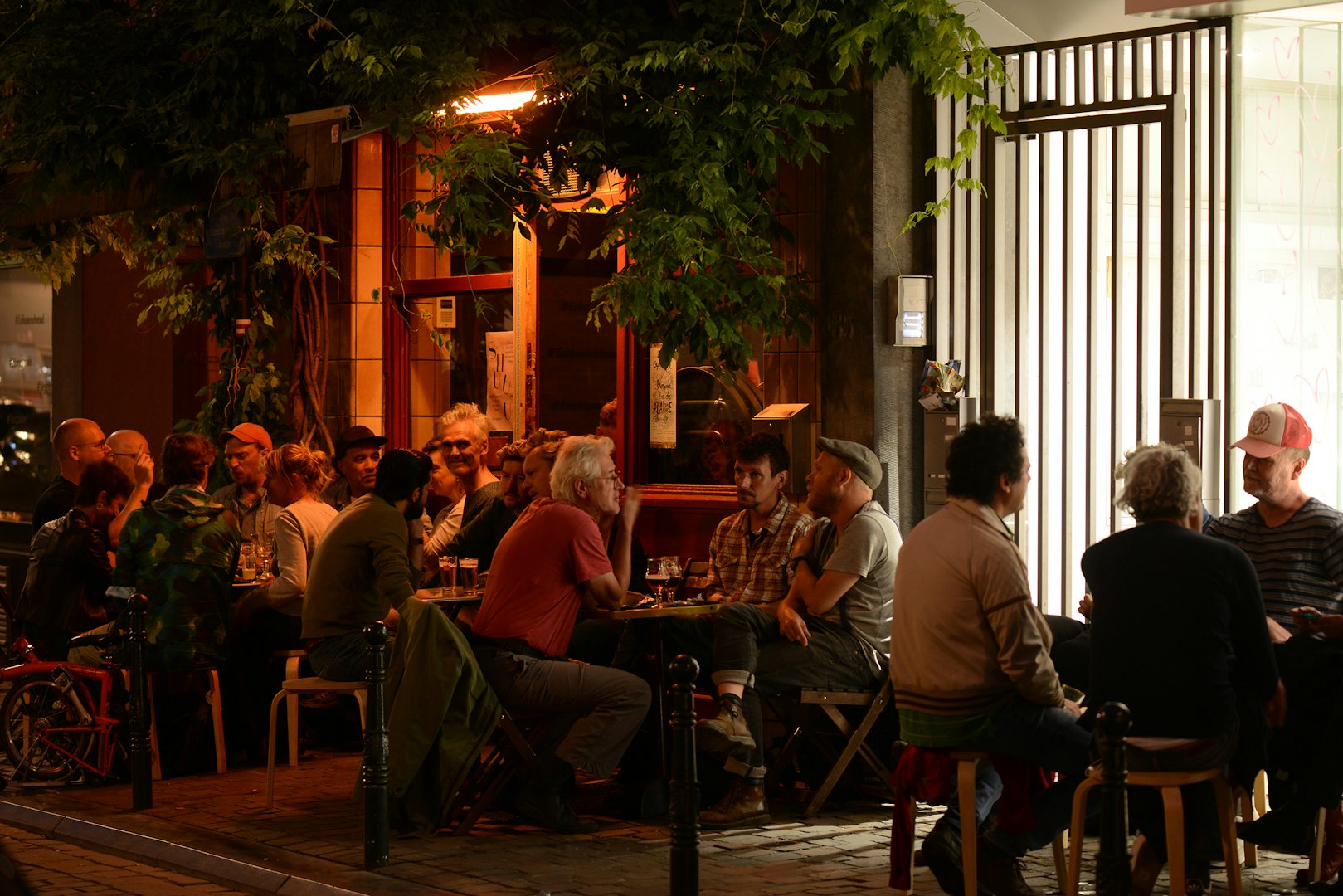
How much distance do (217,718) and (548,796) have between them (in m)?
2.62

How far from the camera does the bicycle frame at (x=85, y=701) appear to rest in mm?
9469

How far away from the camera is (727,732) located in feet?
25.7

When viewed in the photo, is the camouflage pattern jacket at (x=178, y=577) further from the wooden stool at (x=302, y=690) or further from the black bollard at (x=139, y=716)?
the wooden stool at (x=302, y=690)

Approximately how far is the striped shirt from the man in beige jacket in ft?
4.63

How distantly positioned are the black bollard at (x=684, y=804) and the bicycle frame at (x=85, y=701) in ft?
15.0

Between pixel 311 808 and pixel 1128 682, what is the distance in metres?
4.40

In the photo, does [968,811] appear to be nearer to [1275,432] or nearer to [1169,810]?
[1169,810]

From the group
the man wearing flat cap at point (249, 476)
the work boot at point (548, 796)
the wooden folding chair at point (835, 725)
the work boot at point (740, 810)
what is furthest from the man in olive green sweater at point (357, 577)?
the man wearing flat cap at point (249, 476)

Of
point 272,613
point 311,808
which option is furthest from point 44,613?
point 311,808

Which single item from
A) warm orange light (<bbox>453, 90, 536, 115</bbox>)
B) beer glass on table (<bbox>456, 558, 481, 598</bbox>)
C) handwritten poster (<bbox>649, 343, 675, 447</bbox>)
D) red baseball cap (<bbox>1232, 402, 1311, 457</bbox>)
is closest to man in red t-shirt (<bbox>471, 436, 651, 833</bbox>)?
beer glass on table (<bbox>456, 558, 481, 598</bbox>)

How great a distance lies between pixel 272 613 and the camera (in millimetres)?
10203

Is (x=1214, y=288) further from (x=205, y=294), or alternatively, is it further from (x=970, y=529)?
(x=205, y=294)

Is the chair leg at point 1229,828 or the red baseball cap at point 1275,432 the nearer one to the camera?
the chair leg at point 1229,828

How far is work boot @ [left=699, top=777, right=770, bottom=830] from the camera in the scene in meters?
8.08
